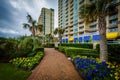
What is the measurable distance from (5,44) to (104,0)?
533 inches

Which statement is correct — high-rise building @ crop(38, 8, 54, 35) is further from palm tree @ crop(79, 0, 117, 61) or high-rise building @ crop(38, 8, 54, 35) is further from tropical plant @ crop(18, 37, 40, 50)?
palm tree @ crop(79, 0, 117, 61)

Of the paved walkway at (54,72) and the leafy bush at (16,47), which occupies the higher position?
the leafy bush at (16,47)

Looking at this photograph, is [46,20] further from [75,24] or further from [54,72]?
[54,72]

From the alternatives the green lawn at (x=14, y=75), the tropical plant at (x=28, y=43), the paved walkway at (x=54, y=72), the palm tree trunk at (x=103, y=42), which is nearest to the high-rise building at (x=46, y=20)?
the tropical plant at (x=28, y=43)

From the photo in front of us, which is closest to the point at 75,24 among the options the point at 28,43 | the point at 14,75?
the point at 28,43

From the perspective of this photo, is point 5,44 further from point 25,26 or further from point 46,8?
point 46,8

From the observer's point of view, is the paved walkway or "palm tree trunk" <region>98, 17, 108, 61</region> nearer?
the paved walkway

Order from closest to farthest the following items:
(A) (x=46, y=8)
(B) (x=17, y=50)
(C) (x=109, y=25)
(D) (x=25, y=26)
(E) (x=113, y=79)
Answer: (E) (x=113, y=79) → (B) (x=17, y=50) → (D) (x=25, y=26) → (C) (x=109, y=25) → (A) (x=46, y=8)

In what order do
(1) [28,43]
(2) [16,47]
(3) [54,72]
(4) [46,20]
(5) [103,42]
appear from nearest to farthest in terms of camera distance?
1. (3) [54,72]
2. (5) [103,42]
3. (2) [16,47]
4. (1) [28,43]
5. (4) [46,20]

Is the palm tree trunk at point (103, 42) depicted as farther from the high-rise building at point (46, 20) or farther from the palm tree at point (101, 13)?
the high-rise building at point (46, 20)

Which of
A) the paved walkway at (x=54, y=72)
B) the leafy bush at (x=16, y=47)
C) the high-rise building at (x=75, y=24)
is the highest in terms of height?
the high-rise building at (x=75, y=24)

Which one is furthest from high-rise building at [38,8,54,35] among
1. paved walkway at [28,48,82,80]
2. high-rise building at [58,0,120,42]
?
paved walkway at [28,48,82,80]

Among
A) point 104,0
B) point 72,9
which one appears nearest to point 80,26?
point 72,9

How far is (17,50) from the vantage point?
15.5m
